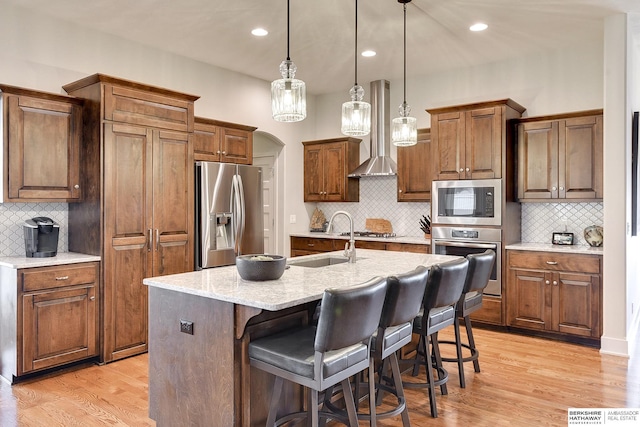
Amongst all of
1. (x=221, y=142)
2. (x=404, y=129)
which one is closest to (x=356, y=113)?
(x=404, y=129)

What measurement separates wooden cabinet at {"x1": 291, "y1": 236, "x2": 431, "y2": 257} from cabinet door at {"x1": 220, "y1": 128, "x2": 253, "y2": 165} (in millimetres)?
1462

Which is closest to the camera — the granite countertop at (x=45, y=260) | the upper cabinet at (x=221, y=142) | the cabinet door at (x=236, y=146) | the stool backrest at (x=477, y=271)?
the stool backrest at (x=477, y=271)

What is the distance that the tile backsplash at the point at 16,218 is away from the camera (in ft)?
12.5

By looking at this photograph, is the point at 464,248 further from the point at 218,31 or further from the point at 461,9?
the point at 218,31

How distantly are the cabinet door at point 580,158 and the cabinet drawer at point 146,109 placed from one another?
3767 mm

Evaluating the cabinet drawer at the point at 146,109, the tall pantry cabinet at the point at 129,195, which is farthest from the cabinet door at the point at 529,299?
the cabinet drawer at the point at 146,109

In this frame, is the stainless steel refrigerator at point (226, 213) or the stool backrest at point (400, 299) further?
the stainless steel refrigerator at point (226, 213)

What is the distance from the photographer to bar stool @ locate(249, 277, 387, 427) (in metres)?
1.97

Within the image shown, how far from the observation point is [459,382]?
135 inches

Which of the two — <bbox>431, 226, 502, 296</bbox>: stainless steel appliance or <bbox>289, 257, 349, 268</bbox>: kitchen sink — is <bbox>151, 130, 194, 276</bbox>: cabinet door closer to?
<bbox>289, 257, 349, 268</bbox>: kitchen sink

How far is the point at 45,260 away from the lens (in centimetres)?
357

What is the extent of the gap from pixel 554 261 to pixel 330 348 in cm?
334

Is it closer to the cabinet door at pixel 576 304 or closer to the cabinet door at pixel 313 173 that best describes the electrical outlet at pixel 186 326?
the cabinet door at pixel 576 304

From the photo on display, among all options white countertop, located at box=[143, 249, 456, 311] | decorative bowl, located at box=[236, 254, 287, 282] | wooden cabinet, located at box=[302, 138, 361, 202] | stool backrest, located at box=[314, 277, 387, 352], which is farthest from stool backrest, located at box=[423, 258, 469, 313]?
wooden cabinet, located at box=[302, 138, 361, 202]
